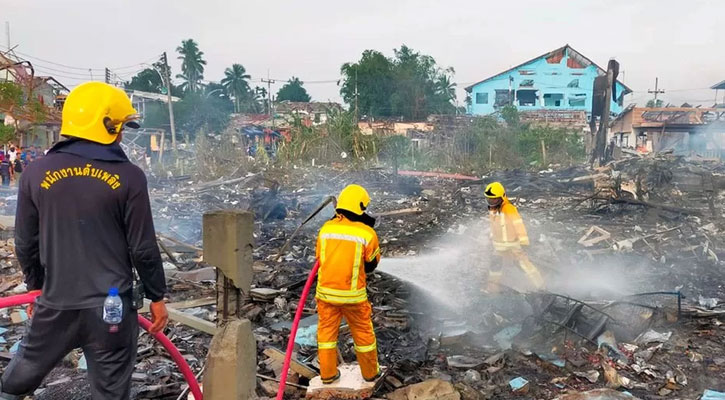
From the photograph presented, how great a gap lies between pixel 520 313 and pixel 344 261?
2666 millimetres

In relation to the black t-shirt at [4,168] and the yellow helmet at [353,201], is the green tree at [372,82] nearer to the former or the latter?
the black t-shirt at [4,168]

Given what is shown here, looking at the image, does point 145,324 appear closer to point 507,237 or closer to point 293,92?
point 507,237

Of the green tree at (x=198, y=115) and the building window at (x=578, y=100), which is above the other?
the building window at (x=578, y=100)

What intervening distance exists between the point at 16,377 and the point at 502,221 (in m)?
4.72

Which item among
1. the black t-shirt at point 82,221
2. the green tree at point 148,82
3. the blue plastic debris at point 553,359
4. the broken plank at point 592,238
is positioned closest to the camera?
the black t-shirt at point 82,221

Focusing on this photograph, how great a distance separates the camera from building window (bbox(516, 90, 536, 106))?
43.4m

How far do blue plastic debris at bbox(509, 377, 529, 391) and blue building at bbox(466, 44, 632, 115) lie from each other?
3944 centimetres

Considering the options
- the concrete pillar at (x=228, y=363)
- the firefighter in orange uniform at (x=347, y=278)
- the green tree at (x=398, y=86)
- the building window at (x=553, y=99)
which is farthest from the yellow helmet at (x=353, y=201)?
the building window at (x=553, y=99)

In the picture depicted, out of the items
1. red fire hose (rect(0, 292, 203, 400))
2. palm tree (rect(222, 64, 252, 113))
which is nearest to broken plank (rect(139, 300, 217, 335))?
red fire hose (rect(0, 292, 203, 400))

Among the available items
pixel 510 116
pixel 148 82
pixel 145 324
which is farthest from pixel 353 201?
pixel 148 82

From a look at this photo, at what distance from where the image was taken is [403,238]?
33.7ft

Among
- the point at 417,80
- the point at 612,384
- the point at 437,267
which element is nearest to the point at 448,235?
the point at 437,267

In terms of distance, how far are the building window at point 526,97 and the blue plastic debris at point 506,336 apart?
134 feet

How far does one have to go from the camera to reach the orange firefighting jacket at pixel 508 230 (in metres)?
5.82
